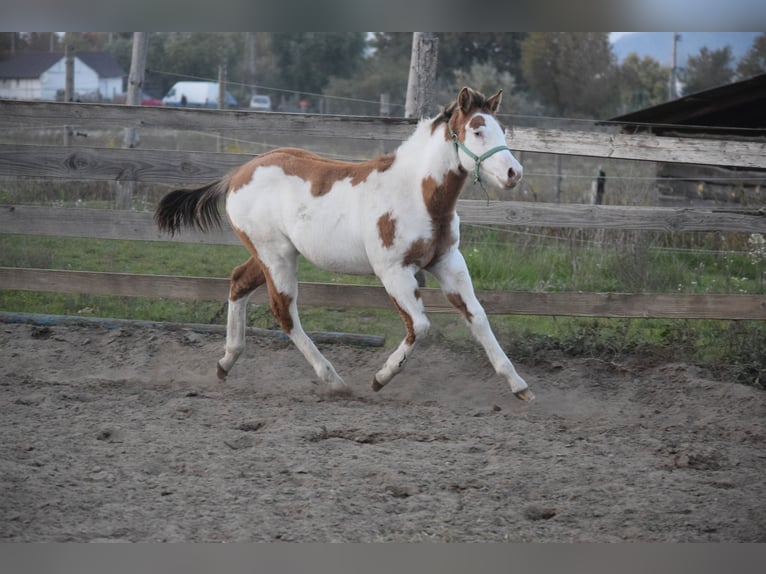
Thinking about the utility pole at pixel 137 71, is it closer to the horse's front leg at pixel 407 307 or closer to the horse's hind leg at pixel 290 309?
the horse's hind leg at pixel 290 309

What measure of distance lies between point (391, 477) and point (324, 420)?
109 cm

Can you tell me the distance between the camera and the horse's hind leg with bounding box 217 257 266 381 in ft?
19.4

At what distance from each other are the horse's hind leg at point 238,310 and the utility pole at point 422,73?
1.92 meters

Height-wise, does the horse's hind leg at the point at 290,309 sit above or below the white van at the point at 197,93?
below

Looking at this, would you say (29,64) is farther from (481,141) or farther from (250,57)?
(250,57)

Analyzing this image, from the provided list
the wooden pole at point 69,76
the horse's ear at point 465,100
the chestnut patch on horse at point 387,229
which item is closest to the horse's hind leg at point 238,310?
the chestnut patch on horse at point 387,229

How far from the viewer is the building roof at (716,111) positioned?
8.96 m

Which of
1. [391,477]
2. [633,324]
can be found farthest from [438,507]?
[633,324]

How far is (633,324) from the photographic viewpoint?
276 inches

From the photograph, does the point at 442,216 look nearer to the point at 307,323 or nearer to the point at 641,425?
the point at 641,425

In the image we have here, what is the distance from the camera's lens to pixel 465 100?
5000mm

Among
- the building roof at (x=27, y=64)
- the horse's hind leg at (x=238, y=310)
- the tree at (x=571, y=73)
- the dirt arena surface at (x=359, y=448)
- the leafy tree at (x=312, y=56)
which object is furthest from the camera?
the leafy tree at (x=312, y=56)

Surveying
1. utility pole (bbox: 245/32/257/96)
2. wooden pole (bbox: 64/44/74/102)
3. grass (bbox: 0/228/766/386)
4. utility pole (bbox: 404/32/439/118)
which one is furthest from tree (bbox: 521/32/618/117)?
utility pole (bbox: 404/32/439/118)

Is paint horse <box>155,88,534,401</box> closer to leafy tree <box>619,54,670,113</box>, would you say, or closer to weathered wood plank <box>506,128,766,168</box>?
weathered wood plank <box>506,128,766,168</box>
